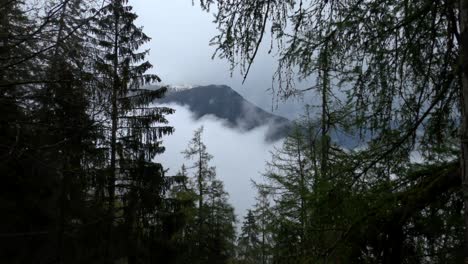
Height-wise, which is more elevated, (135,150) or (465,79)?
(135,150)

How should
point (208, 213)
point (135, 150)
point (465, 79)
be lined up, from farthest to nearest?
point (208, 213), point (135, 150), point (465, 79)

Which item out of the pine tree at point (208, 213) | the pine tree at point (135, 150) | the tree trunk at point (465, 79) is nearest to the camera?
the tree trunk at point (465, 79)

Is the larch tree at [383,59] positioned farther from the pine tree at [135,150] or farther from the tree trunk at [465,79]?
the pine tree at [135,150]

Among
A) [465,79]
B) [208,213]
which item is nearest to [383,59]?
[465,79]

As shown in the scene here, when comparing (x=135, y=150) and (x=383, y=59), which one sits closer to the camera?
(x=383, y=59)

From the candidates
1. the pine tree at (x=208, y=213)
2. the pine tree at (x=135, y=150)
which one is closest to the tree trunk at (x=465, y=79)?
the pine tree at (x=135, y=150)

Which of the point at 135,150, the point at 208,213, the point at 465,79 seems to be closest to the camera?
the point at 465,79

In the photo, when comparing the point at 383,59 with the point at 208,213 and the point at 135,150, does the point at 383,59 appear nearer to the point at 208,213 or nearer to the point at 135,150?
the point at 135,150

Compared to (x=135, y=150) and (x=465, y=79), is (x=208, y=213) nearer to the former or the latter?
(x=135, y=150)

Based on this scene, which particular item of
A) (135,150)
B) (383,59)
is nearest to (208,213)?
(135,150)

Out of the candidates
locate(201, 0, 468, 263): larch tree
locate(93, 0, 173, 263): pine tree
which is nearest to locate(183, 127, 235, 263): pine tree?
locate(93, 0, 173, 263): pine tree

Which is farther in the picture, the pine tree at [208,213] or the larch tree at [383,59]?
the pine tree at [208,213]

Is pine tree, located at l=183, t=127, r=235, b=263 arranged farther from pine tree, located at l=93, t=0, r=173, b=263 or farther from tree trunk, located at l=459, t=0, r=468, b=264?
tree trunk, located at l=459, t=0, r=468, b=264

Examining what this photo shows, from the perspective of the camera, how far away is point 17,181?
8578 mm
